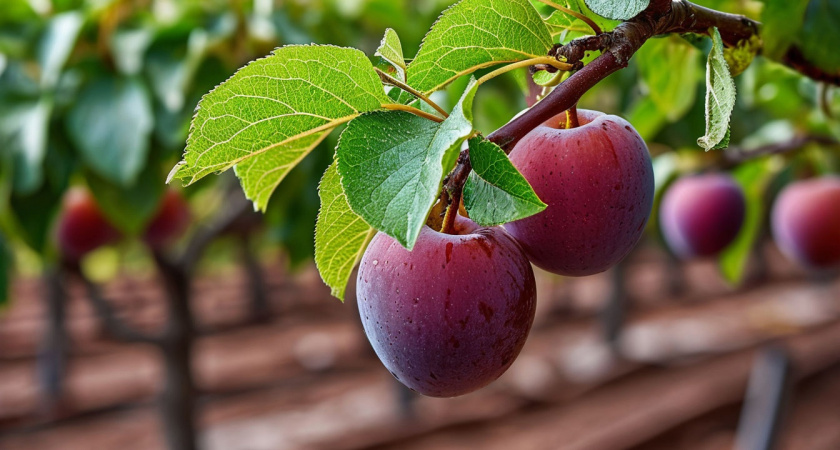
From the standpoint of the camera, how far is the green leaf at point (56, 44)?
1.14 m

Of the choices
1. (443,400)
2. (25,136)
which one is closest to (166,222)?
(25,136)

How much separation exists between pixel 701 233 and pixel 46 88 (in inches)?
46.2

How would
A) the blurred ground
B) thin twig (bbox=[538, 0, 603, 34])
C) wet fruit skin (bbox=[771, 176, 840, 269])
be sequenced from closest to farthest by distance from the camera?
thin twig (bbox=[538, 0, 603, 34]) → wet fruit skin (bbox=[771, 176, 840, 269]) → the blurred ground

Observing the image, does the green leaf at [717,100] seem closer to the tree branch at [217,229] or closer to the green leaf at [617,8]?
the green leaf at [617,8]

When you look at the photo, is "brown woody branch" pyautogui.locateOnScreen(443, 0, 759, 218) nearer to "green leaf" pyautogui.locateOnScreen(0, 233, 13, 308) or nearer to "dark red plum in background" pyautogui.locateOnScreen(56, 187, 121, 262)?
"green leaf" pyautogui.locateOnScreen(0, 233, 13, 308)

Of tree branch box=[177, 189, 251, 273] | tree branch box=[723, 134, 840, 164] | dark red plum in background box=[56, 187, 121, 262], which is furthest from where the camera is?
tree branch box=[177, 189, 251, 273]

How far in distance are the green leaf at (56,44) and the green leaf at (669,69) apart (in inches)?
39.3

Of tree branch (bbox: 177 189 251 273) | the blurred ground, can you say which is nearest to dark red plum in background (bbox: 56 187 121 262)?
tree branch (bbox: 177 189 251 273)

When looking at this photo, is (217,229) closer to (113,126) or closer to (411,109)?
(113,126)

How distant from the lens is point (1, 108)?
1200mm

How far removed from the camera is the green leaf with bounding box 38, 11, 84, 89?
1.14 metres

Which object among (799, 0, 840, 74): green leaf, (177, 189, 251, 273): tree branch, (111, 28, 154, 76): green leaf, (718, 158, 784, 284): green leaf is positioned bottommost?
(177, 189, 251, 273): tree branch

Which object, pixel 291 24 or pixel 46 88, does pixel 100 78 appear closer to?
pixel 46 88

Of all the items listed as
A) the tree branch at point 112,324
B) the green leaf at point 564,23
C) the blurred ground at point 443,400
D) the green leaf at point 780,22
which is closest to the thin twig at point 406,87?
the green leaf at point 564,23
